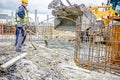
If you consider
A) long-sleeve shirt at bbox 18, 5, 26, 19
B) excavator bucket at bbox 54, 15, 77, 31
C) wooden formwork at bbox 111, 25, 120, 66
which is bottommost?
wooden formwork at bbox 111, 25, 120, 66

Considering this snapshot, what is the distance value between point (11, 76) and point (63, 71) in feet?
5.05

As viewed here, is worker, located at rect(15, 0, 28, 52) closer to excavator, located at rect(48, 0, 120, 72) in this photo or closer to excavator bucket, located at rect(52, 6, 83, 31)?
excavator, located at rect(48, 0, 120, 72)

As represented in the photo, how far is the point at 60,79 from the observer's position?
575 cm

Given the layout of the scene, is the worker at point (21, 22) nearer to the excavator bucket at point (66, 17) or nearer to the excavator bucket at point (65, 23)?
the excavator bucket at point (66, 17)

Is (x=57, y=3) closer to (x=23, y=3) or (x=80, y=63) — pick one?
(x=23, y=3)

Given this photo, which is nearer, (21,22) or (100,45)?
(100,45)

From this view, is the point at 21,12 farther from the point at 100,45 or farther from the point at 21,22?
the point at 100,45

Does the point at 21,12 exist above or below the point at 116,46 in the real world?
above

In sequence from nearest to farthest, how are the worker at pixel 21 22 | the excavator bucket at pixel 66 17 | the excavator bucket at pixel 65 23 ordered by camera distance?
the worker at pixel 21 22 → the excavator bucket at pixel 66 17 → the excavator bucket at pixel 65 23

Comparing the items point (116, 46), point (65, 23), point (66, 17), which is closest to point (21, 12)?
point (66, 17)

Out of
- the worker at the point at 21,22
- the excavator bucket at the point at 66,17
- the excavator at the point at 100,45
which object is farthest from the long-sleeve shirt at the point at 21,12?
the excavator bucket at the point at 66,17

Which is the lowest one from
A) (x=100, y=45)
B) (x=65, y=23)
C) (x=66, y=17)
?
(x=100, y=45)

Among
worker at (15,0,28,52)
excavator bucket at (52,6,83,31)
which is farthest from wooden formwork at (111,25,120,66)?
excavator bucket at (52,6,83,31)

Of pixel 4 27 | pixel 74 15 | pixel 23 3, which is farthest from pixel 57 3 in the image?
pixel 4 27
